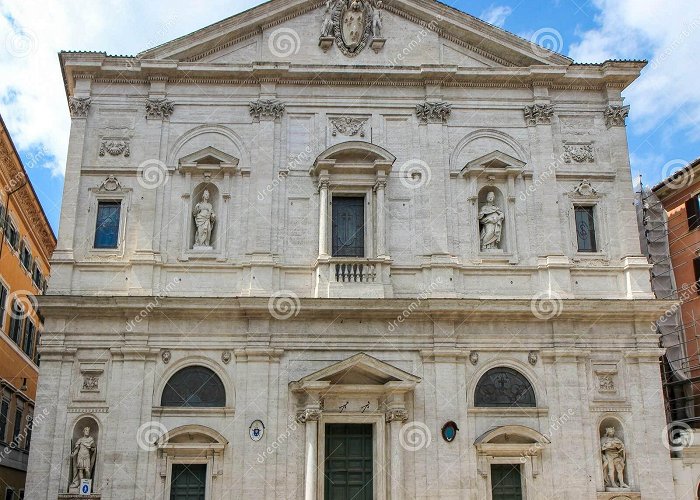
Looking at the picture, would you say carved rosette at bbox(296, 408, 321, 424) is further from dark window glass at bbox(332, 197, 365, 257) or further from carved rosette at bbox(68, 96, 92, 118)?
carved rosette at bbox(68, 96, 92, 118)

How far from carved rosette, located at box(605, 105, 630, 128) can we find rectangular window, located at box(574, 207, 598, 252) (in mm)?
2443

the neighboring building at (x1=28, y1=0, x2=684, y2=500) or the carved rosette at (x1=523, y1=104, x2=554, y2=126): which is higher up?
the carved rosette at (x1=523, y1=104, x2=554, y2=126)

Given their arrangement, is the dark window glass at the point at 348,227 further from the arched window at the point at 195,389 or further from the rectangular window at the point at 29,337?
the rectangular window at the point at 29,337

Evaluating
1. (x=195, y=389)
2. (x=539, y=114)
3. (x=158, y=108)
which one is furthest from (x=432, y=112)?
(x=195, y=389)

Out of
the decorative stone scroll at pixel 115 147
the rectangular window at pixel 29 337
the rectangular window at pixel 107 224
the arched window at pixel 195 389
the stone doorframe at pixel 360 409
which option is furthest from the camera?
the rectangular window at pixel 29 337

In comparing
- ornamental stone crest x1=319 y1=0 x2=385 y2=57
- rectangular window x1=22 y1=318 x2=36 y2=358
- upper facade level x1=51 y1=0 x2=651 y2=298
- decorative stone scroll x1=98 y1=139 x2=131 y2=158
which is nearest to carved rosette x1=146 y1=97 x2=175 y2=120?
upper facade level x1=51 y1=0 x2=651 y2=298

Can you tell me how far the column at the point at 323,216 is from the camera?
1988 centimetres

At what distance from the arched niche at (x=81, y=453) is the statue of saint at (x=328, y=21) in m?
11.5

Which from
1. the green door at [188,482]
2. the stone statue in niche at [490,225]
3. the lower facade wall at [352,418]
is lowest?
the green door at [188,482]

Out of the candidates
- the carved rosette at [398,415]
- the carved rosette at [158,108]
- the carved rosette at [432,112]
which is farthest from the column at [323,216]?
the carved rosette at [158,108]

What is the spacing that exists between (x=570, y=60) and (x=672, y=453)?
10.4 m

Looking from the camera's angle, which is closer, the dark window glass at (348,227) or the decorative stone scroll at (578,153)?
the dark window glass at (348,227)

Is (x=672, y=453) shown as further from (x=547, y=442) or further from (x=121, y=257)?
(x=121, y=257)

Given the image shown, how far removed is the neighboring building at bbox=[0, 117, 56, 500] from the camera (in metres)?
24.7
